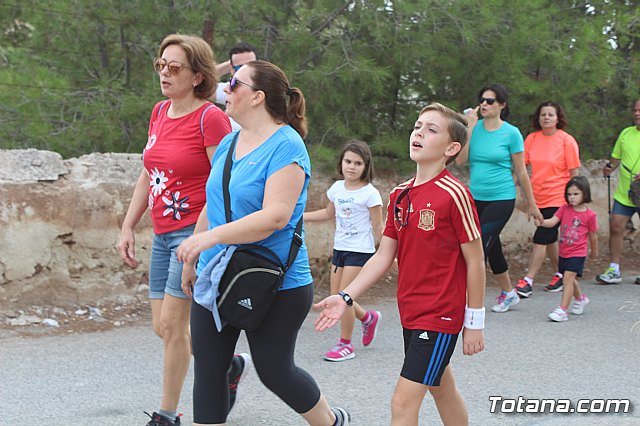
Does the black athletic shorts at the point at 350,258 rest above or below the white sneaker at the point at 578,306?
above

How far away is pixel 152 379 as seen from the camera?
17.3 ft

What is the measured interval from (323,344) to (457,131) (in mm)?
2985

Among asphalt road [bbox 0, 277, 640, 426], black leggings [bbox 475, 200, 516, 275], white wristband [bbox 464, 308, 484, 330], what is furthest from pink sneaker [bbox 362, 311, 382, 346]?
white wristband [bbox 464, 308, 484, 330]

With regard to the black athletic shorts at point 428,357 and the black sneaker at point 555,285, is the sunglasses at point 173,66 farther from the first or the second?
the black sneaker at point 555,285

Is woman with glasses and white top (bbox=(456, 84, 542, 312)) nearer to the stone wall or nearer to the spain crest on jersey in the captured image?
the stone wall

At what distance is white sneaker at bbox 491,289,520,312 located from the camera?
7438mm

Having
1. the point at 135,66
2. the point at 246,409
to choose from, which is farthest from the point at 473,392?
the point at 135,66

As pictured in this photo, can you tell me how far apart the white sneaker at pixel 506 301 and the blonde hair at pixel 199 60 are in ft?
13.3

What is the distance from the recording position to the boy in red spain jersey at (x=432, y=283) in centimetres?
344

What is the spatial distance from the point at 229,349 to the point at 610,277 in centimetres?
628

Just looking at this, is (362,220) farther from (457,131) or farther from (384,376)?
(457,131)

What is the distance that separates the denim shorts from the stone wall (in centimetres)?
275

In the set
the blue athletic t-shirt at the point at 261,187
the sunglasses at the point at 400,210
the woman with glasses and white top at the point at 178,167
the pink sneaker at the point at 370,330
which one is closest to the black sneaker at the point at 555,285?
the pink sneaker at the point at 370,330

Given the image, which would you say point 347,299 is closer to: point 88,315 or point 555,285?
point 88,315
